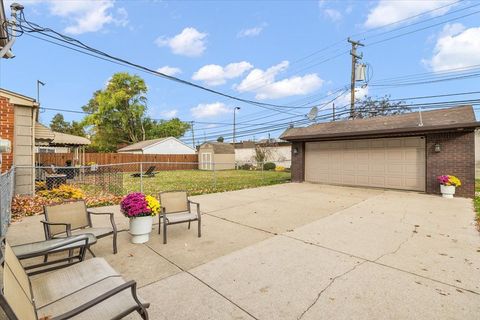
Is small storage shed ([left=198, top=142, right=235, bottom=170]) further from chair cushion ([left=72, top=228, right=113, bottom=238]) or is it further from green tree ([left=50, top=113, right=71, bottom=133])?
green tree ([left=50, top=113, right=71, bottom=133])

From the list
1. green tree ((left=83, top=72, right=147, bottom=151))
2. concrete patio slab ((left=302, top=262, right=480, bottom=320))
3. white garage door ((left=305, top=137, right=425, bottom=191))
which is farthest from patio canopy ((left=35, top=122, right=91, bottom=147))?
green tree ((left=83, top=72, right=147, bottom=151))

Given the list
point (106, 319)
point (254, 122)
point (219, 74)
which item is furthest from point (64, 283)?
point (254, 122)

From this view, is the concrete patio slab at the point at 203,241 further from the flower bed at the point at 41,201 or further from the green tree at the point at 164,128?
the green tree at the point at 164,128

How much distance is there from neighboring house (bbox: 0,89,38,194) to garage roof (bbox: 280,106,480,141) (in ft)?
36.8

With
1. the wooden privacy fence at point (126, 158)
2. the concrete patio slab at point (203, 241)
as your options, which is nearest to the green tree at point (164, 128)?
the wooden privacy fence at point (126, 158)

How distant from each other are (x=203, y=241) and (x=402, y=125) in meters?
10.5

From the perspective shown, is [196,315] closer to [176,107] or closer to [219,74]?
[219,74]

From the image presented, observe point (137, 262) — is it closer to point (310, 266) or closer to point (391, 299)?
point (310, 266)

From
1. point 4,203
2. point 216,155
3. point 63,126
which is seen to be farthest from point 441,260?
point 63,126

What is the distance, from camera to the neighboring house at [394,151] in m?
9.76

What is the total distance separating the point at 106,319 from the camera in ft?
6.04

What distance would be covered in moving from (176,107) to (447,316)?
47.7m

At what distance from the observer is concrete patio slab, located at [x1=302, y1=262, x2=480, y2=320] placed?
8.36 feet

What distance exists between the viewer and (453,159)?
32.6 feet
